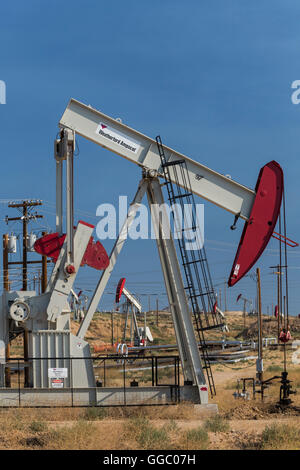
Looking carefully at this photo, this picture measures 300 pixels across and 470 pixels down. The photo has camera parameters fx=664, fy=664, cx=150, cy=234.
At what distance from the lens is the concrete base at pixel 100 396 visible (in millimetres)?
13828

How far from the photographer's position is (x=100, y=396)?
1391cm

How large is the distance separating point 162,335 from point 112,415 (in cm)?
5199

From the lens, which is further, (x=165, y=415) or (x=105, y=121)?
(x=105, y=121)

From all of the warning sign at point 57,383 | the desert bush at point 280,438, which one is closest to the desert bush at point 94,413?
the warning sign at point 57,383

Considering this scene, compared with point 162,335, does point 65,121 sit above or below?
above

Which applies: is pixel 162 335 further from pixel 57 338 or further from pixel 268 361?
pixel 57 338

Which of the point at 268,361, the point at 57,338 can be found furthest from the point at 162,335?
the point at 57,338

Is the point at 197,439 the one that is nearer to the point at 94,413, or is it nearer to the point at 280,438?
the point at 280,438

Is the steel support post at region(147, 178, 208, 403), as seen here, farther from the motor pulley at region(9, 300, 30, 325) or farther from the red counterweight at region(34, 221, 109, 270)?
the motor pulley at region(9, 300, 30, 325)

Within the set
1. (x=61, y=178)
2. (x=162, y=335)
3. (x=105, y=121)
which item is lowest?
(x=162, y=335)

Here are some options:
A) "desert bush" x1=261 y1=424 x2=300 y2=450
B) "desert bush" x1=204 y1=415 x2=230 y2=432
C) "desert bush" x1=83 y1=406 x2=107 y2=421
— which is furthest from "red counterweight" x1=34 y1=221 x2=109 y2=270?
"desert bush" x1=261 y1=424 x2=300 y2=450

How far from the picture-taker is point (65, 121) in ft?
47.4

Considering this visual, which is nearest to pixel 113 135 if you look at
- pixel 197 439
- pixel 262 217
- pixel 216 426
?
pixel 262 217

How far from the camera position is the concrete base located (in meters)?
13.8
